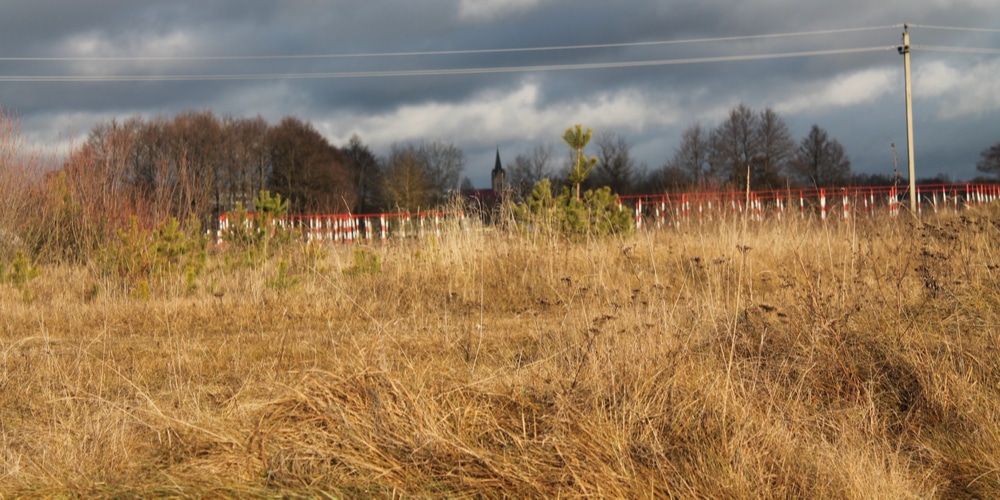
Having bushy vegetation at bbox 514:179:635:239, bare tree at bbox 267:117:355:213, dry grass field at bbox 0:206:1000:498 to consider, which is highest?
bare tree at bbox 267:117:355:213

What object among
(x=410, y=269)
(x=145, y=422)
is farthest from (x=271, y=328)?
(x=145, y=422)

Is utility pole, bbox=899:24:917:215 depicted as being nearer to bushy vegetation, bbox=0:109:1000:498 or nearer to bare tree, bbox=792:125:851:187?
bushy vegetation, bbox=0:109:1000:498

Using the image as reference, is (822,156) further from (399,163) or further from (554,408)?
(554,408)

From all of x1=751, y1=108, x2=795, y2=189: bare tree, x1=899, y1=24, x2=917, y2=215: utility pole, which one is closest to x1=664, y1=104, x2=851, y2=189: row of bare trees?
x1=751, y1=108, x2=795, y2=189: bare tree

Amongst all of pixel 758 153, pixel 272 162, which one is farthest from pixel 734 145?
pixel 272 162

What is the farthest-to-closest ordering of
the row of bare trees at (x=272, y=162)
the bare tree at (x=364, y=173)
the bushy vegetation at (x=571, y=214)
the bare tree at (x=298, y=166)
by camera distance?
the bare tree at (x=364, y=173) < the bare tree at (x=298, y=166) < the row of bare trees at (x=272, y=162) < the bushy vegetation at (x=571, y=214)

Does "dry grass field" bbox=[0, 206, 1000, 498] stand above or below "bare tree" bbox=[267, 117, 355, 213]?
below

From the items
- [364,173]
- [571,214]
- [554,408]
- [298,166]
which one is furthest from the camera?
[364,173]

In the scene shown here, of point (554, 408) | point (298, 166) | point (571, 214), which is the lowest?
point (554, 408)

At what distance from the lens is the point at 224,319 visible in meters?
7.43

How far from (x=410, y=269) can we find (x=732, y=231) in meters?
4.11

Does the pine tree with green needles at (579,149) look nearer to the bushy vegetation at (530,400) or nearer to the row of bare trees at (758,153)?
the bushy vegetation at (530,400)

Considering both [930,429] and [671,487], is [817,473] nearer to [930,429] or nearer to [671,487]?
[671,487]

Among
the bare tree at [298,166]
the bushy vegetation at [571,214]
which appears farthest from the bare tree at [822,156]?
the bushy vegetation at [571,214]
